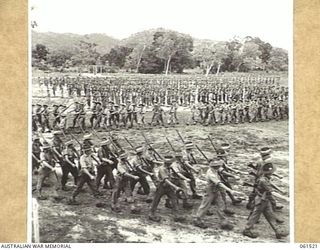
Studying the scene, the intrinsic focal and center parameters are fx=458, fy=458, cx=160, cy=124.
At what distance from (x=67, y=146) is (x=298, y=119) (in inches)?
92.5

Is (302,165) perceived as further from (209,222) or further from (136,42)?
(136,42)

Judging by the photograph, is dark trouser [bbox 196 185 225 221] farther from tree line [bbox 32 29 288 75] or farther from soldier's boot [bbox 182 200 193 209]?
tree line [bbox 32 29 288 75]

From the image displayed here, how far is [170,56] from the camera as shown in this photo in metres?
4.71

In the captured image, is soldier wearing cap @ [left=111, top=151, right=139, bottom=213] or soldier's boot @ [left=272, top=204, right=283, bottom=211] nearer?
soldier's boot @ [left=272, top=204, right=283, bottom=211]

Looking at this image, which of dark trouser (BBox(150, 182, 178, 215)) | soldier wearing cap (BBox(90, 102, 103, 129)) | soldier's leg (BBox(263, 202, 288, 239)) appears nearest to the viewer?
soldier's leg (BBox(263, 202, 288, 239))

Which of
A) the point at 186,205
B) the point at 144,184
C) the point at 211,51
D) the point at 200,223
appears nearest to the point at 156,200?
the point at 144,184

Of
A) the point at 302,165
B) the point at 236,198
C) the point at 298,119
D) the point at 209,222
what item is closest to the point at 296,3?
the point at 298,119

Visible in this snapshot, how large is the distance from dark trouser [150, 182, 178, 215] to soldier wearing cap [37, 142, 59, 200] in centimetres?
100

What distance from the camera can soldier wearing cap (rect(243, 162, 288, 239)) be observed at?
4523 mm

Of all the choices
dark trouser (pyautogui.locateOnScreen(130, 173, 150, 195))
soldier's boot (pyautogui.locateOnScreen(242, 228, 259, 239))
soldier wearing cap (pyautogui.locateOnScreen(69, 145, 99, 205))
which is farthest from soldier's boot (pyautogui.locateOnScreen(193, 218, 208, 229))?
soldier wearing cap (pyautogui.locateOnScreen(69, 145, 99, 205))

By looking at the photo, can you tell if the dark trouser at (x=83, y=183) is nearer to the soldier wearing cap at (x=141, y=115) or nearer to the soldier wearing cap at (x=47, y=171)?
the soldier wearing cap at (x=47, y=171)

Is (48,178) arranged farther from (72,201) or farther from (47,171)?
(72,201)

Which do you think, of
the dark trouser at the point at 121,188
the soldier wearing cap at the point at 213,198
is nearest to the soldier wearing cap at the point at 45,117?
the dark trouser at the point at 121,188

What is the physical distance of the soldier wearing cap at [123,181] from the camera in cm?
467
